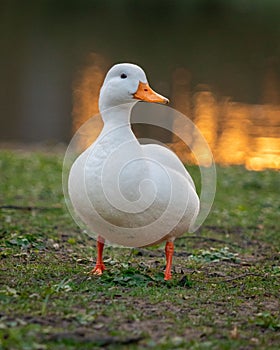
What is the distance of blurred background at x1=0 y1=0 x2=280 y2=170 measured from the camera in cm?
1773

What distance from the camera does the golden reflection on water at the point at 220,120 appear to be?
14.7 metres

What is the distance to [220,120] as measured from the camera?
18.1 metres

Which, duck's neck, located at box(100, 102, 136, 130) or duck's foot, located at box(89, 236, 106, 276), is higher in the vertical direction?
duck's neck, located at box(100, 102, 136, 130)

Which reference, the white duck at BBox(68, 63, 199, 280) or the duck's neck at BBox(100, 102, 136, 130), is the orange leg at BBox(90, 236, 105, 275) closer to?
the white duck at BBox(68, 63, 199, 280)

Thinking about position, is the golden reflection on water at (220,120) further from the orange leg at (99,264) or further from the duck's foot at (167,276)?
the duck's foot at (167,276)

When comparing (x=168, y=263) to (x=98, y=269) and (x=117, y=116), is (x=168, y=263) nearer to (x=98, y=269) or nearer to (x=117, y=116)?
(x=98, y=269)

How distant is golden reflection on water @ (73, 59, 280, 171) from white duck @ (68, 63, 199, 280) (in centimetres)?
610

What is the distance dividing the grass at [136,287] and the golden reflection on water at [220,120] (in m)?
3.84

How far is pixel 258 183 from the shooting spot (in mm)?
11000

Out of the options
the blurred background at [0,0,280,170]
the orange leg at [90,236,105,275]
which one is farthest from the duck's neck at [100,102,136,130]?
the blurred background at [0,0,280,170]

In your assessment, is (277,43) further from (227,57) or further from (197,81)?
(197,81)

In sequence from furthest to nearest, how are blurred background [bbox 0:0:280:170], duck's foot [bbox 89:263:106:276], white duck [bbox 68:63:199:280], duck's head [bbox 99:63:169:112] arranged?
1. blurred background [bbox 0:0:280:170]
2. duck's foot [bbox 89:263:106:276]
3. duck's head [bbox 99:63:169:112]
4. white duck [bbox 68:63:199:280]

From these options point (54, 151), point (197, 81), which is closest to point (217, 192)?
point (54, 151)

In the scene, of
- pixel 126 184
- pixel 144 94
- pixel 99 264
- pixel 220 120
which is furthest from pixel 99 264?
pixel 220 120
